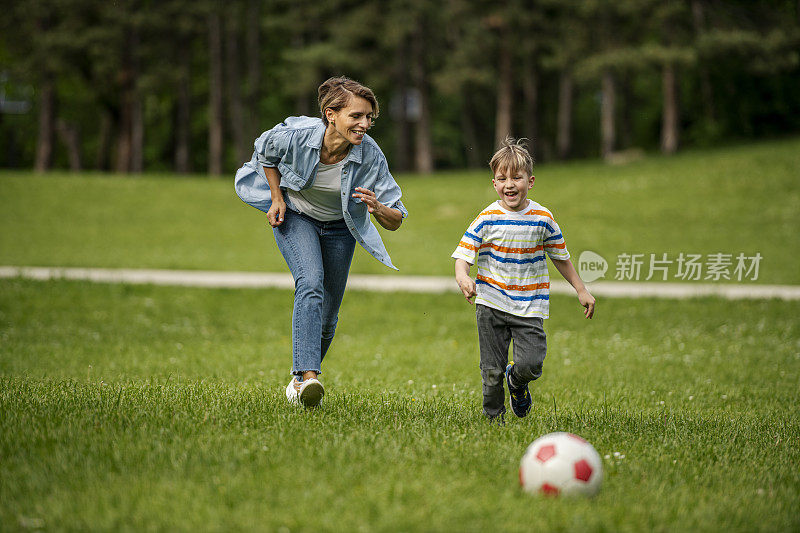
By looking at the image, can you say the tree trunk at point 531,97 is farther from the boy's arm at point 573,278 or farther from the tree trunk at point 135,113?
the boy's arm at point 573,278

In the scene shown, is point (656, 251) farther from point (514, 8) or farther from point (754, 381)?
point (514, 8)

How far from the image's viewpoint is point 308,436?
4684mm

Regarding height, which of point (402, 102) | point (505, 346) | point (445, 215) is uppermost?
point (402, 102)

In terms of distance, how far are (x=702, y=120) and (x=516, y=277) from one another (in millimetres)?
42025

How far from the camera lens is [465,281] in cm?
496

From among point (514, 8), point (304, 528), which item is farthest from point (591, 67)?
point (304, 528)

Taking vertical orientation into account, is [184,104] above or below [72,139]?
above

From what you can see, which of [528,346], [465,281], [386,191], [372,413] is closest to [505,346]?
[528,346]

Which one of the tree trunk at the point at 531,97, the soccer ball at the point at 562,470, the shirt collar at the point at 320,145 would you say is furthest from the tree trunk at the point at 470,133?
the soccer ball at the point at 562,470

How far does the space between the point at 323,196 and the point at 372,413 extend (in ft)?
5.20

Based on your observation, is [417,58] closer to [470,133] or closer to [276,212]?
[470,133]

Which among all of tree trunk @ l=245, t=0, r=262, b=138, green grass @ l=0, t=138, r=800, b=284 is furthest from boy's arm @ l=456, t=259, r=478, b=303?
tree trunk @ l=245, t=0, r=262, b=138

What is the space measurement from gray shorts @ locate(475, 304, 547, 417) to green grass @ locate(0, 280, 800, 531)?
0.99 ft

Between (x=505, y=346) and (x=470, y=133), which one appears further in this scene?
(x=470, y=133)
